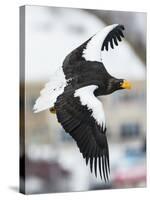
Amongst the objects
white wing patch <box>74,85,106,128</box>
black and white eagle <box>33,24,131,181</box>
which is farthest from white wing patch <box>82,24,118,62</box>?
white wing patch <box>74,85,106,128</box>

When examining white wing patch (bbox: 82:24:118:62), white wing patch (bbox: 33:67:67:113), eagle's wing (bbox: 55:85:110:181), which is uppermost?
white wing patch (bbox: 82:24:118:62)

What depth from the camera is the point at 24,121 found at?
4.45 meters

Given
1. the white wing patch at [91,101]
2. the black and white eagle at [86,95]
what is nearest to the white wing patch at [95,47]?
the black and white eagle at [86,95]

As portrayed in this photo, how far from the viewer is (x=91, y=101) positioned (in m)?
4.52

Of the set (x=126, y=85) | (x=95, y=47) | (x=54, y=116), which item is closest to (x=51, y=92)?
(x=54, y=116)

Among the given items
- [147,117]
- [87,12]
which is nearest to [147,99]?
[147,117]

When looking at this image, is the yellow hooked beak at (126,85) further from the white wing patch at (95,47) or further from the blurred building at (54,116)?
the white wing patch at (95,47)

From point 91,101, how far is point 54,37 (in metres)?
0.46

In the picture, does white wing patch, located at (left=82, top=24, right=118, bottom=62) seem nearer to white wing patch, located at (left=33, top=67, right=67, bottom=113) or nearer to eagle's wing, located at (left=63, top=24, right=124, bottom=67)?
eagle's wing, located at (left=63, top=24, right=124, bottom=67)

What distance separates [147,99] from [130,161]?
43cm

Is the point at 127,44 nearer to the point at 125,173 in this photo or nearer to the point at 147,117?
the point at 147,117

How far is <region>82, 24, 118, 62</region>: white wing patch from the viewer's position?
15.2ft

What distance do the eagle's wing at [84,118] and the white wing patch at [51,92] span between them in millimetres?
36

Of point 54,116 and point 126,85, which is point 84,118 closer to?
point 54,116
